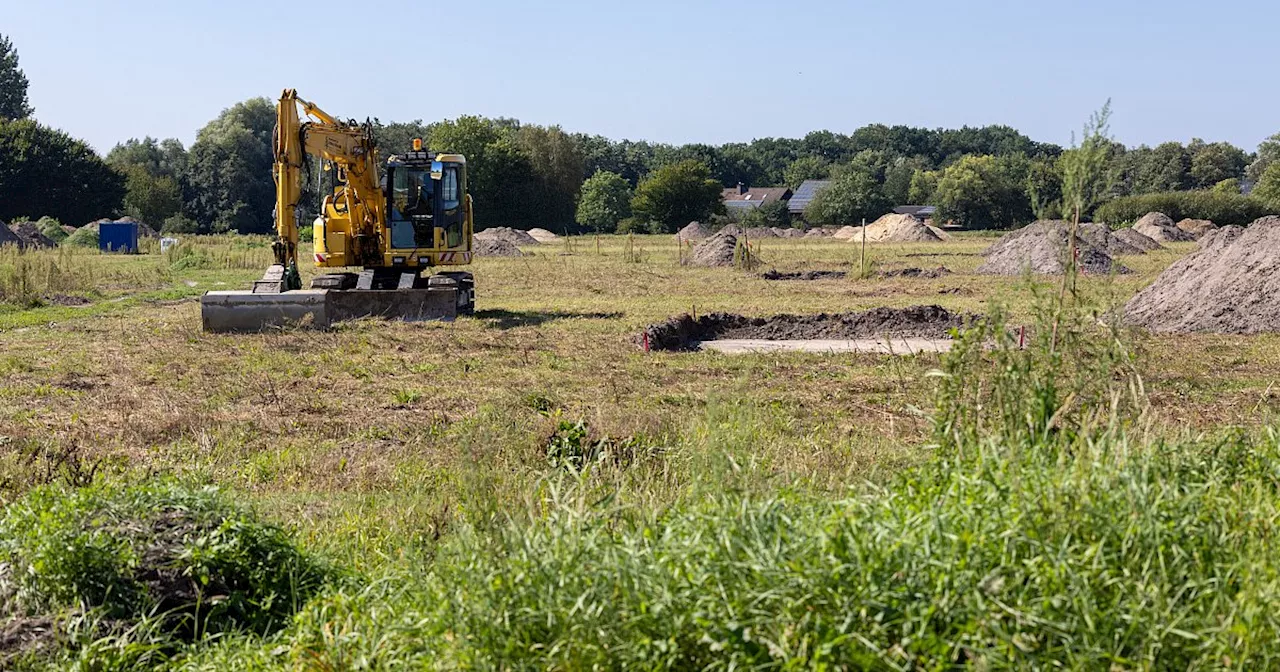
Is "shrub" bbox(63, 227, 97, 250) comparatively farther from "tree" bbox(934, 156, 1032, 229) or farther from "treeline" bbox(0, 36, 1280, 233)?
"tree" bbox(934, 156, 1032, 229)

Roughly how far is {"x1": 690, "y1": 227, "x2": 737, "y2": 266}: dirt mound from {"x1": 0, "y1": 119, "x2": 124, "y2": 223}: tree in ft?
141

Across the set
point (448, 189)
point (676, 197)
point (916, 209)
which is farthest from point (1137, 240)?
point (916, 209)

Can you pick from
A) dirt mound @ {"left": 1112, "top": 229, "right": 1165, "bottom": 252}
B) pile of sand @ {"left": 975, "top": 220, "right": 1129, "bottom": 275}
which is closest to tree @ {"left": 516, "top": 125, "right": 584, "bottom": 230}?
dirt mound @ {"left": 1112, "top": 229, "right": 1165, "bottom": 252}

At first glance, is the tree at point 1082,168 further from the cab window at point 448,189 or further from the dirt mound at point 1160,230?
the dirt mound at point 1160,230

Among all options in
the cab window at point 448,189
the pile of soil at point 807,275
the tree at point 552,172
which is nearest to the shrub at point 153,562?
the cab window at point 448,189

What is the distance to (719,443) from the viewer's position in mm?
5516

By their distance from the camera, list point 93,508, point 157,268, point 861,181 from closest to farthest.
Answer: point 93,508 → point 157,268 → point 861,181

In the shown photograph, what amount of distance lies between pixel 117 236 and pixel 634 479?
45976mm

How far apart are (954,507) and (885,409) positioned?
657 centimetres

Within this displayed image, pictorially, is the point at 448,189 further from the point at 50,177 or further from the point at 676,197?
the point at 676,197

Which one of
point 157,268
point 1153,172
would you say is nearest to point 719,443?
point 157,268

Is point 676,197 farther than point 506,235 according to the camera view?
Yes

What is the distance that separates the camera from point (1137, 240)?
50.0 m

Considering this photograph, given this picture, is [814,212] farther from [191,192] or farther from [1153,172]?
[191,192]
